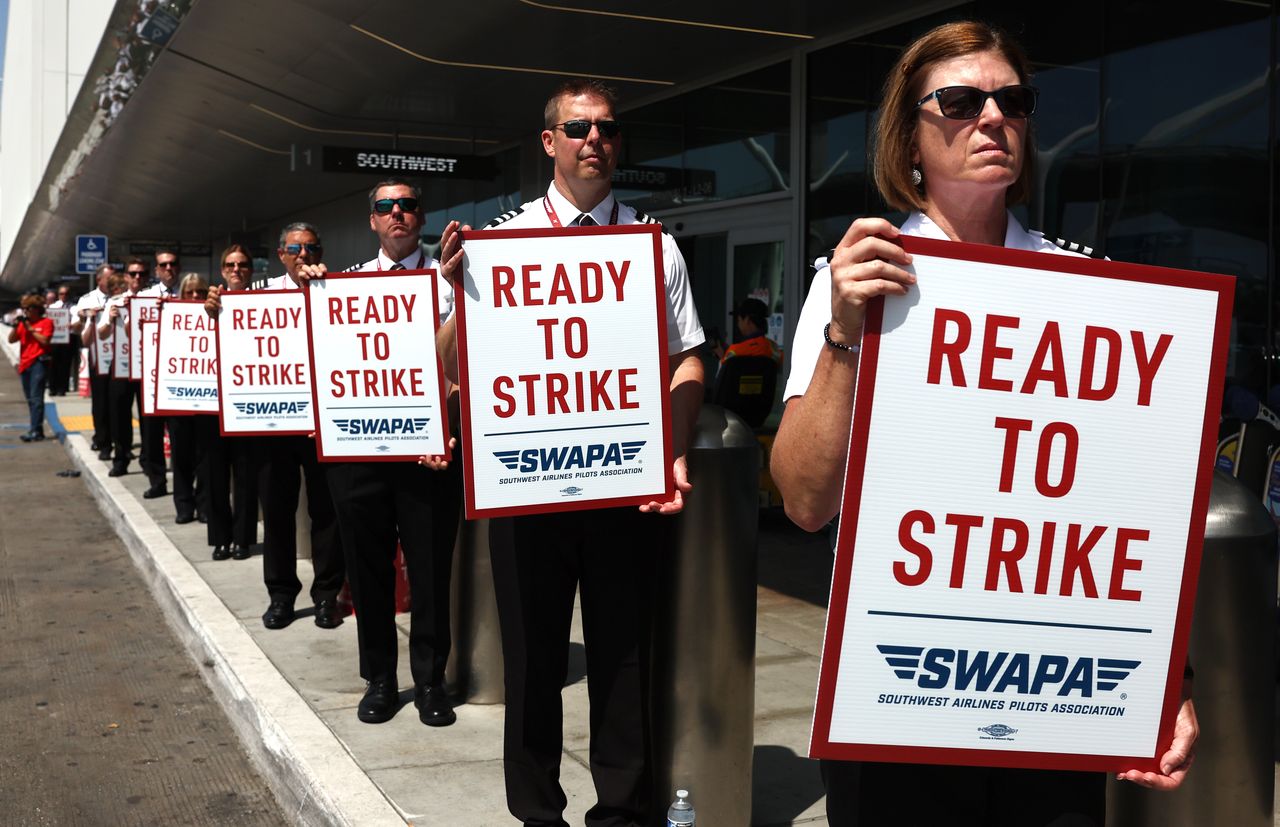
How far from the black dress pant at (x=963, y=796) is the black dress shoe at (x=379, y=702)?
3518mm

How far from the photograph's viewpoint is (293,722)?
5.31m

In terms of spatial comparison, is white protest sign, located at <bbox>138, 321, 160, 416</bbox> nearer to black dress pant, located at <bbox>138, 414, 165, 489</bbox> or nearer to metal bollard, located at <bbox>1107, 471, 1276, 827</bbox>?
black dress pant, located at <bbox>138, 414, 165, 489</bbox>

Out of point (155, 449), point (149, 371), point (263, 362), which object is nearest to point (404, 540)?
point (263, 362)

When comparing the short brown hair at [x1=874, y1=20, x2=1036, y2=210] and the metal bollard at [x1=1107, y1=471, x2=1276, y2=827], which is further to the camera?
the metal bollard at [x1=1107, y1=471, x2=1276, y2=827]

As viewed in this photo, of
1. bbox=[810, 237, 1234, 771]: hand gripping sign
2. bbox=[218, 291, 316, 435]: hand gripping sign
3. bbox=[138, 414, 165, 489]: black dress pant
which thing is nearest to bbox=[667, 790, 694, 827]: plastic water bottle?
bbox=[810, 237, 1234, 771]: hand gripping sign

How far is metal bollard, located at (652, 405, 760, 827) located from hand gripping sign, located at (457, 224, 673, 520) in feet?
1.01

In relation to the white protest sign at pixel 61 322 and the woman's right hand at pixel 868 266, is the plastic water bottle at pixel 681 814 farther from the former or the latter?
the white protest sign at pixel 61 322

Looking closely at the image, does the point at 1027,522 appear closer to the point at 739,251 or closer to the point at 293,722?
the point at 293,722

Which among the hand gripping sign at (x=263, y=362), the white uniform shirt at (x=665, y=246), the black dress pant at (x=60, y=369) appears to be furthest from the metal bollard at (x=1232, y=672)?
the black dress pant at (x=60, y=369)

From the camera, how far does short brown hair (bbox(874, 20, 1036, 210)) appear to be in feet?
7.37

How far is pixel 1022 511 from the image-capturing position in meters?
2.12

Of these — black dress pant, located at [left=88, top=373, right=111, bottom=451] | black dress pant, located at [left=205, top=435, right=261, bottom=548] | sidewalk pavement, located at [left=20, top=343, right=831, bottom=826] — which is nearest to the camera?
sidewalk pavement, located at [left=20, top=343, right=831, bottom=826]

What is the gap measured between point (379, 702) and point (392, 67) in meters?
8.98

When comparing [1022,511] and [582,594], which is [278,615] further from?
[1022,511]
